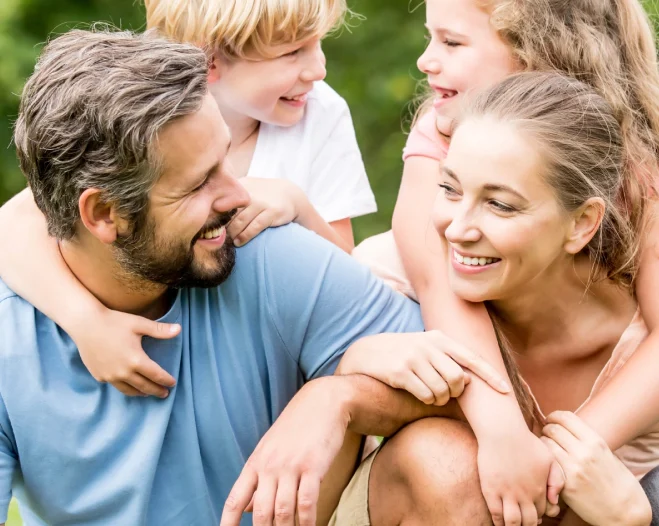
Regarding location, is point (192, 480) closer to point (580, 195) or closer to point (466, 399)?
point (466, 399)

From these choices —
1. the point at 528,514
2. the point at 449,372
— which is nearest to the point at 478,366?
the point at 449,372

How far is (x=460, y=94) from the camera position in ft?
10.2

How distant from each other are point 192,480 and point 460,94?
1266 millimetres

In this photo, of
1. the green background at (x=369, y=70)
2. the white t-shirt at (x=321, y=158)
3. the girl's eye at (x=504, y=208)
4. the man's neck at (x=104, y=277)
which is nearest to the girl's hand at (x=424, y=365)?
the girl's eye at (x=504, y=208)

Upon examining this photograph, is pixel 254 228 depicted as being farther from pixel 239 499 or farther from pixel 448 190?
pixel 239 499

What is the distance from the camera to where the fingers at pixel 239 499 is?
2.62m

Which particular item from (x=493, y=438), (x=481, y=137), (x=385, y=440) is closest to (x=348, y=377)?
(x=385, y=440)

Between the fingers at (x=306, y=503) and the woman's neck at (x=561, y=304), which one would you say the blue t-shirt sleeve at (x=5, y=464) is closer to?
the fingers at (x=306, y=503)

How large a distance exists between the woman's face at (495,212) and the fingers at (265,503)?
2.29 feet

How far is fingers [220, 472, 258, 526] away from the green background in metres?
5.70

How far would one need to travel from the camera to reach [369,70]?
8.76m

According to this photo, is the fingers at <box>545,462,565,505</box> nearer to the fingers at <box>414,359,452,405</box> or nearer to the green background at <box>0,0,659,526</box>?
the fingers at <box>414,359,452,405</box>

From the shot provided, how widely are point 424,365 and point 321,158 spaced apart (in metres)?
1.08

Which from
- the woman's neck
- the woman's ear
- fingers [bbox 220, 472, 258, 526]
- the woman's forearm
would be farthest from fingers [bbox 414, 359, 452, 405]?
the woman's ear
